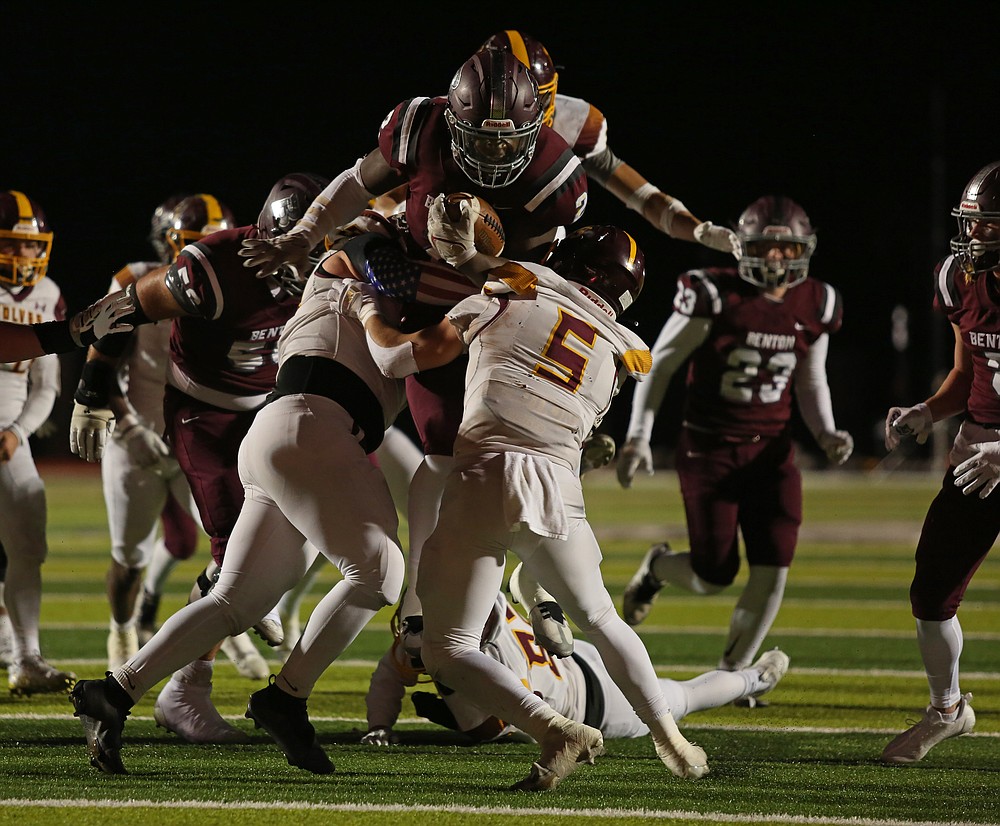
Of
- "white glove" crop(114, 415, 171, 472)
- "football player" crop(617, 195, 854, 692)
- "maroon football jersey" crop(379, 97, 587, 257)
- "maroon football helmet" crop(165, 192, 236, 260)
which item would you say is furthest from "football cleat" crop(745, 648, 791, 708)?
"maroon football helmet" crop(165, 192, 236, 260)

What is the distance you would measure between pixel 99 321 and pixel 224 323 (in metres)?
0.77

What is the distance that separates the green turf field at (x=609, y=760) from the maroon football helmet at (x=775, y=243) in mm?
1595

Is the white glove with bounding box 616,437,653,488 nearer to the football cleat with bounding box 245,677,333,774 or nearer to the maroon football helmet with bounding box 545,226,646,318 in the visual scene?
the maroon football helmet with bounding box 545,226,646,318

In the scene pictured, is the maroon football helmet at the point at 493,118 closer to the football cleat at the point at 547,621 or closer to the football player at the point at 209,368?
the football player at the point at 209,368

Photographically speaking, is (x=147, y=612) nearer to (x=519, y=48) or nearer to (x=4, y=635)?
(x=4, y=635)

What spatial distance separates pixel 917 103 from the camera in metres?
27.1

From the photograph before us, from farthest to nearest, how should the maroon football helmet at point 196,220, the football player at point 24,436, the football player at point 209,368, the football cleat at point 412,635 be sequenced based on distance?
the maroon football helmet at point 196,220 → the football player at point 24,436 → the football player at point 209,368 → the football cleat at point 412,635

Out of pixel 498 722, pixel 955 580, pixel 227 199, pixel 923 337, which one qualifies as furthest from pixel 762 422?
pixel 923 337

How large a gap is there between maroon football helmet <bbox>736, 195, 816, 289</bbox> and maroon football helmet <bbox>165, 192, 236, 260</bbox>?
2.07 meters

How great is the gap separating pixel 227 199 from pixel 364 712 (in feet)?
49.0

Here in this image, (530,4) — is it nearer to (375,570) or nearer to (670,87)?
(670,87)

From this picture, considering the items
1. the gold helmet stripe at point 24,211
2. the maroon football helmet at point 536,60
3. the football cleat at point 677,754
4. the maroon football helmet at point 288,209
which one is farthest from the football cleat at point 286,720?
the gold helmet stripe at point 24,211

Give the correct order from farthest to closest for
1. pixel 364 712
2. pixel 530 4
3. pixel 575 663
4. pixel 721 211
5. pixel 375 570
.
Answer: pixel 721 211 → pixel 530 4 → pixel 364 712 → pixel 575 663 → pixel 375 570

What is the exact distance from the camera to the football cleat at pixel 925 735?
3.66 meters
